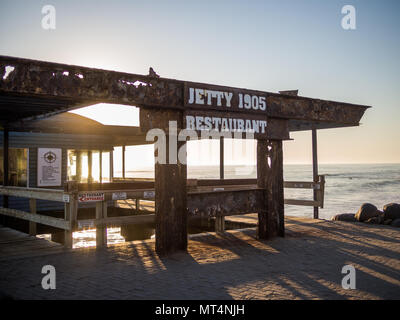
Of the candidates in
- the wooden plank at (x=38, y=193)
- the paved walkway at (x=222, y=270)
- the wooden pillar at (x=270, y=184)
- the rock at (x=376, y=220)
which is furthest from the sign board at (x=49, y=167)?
the rock at (x=376, y=220)

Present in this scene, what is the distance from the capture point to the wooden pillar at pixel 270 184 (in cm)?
921

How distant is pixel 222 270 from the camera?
6336 mm

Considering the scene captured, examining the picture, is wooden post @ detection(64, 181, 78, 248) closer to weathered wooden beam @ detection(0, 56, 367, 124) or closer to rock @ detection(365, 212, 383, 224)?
weathered wooden beam @ detection(0, 56, 367, 124)

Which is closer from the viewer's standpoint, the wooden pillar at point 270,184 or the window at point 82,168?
the wooden pillar at point 270,184

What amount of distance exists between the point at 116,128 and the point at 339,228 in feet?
32.9

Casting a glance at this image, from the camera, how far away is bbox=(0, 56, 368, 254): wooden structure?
6.20m

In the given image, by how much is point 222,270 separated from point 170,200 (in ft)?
6.10

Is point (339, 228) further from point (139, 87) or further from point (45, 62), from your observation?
point (45, 62)

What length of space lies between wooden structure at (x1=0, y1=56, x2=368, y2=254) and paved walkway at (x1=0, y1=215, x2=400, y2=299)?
0.77 metres

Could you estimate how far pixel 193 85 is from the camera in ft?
25.5

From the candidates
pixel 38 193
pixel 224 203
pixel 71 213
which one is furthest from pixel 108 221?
pixel 224 203

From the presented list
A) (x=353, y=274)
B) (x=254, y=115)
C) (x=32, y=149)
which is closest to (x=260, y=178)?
(x=254, y=115)

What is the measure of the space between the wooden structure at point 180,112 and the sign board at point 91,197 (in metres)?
0.21

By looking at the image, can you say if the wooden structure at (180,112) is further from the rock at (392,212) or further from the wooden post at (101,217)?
the rock at (392,212)
